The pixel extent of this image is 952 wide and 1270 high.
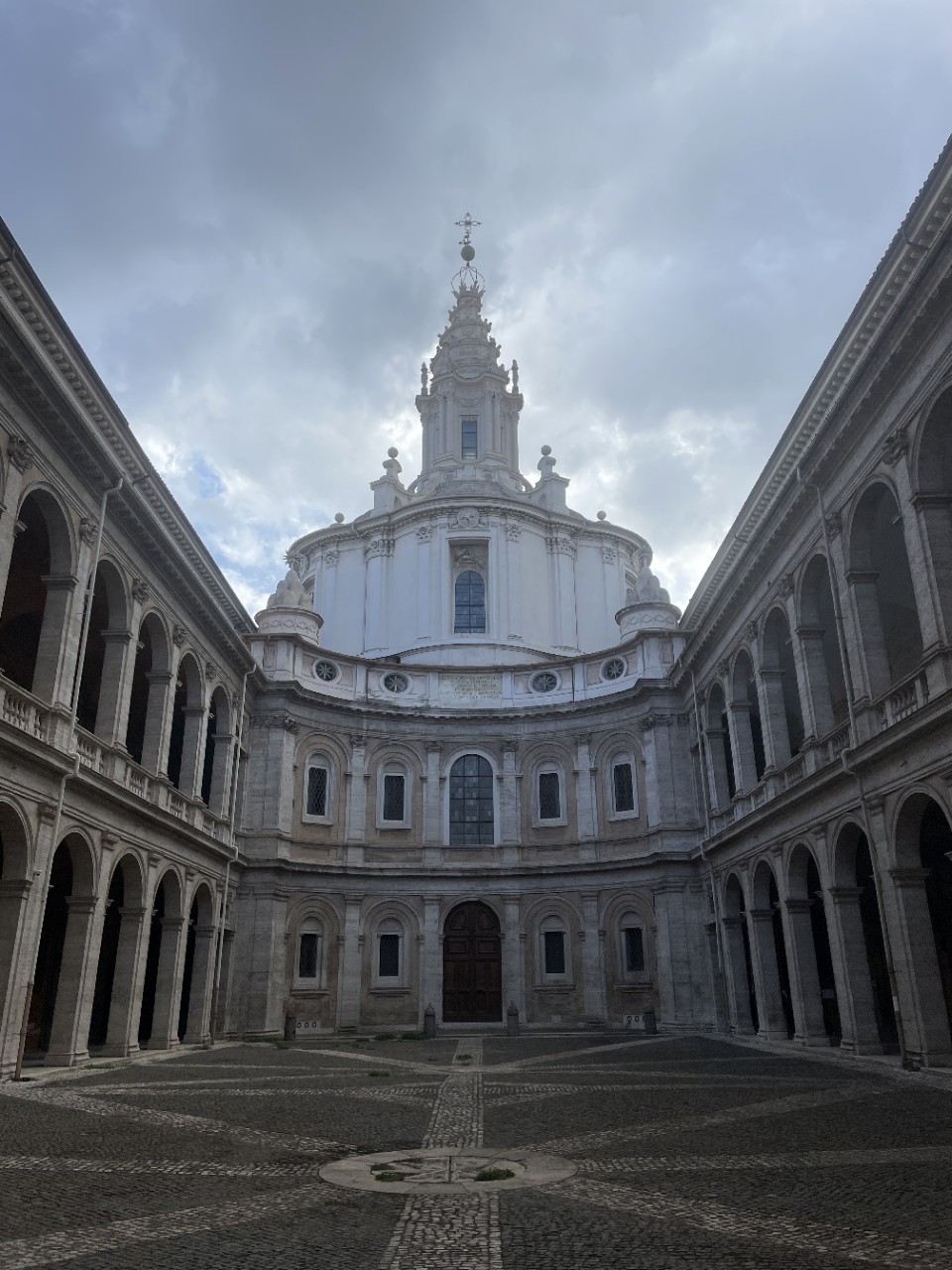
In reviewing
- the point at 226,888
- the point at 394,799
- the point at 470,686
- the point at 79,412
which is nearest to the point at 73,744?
the point at 79,412

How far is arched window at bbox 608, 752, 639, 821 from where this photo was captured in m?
37.5

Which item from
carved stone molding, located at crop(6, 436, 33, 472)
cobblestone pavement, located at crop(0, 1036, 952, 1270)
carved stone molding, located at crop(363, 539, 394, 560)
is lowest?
cobblestone pavement, located at crop(0, 1036, 952, 1270)

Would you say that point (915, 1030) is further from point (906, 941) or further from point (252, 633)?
point (252, 633)

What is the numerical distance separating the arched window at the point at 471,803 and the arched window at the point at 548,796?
1.83 m

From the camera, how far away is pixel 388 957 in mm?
37188

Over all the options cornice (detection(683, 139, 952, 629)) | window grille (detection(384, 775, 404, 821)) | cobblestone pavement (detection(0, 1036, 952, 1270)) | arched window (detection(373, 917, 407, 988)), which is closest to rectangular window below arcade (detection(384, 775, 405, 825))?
window grille (detection(384, 775, 404, 821))

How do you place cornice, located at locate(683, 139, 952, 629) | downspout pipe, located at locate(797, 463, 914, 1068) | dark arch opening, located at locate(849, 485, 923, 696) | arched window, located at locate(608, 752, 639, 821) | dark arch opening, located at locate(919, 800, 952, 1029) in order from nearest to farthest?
cornice, located at locate(683, 139, 952, 629) < downspout pipe, located at locate(797, 463, 914, 1068) < dark arch opening, located at locate(849, 485, 923, 696) < dark arch opening, located at locate(919, 800, 952, 1029) < arched window, located at locate(608, 752, 639, 821)

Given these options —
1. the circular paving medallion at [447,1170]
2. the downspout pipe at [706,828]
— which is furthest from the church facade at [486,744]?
the circular paving medallion at [447,1170]

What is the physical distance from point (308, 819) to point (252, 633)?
23.9ft

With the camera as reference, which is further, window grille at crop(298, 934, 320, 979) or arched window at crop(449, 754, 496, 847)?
arched window at crop(449, 754, 496, 847)

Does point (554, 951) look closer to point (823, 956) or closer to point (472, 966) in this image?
point (472, 966)

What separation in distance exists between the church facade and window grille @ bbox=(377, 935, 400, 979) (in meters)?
0.18

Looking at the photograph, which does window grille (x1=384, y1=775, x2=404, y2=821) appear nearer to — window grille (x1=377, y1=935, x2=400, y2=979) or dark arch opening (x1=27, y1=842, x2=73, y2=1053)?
window grille (x1=377, y1=935, x2=400, y2=979)

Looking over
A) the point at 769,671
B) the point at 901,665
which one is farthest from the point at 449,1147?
the point at 901,665
